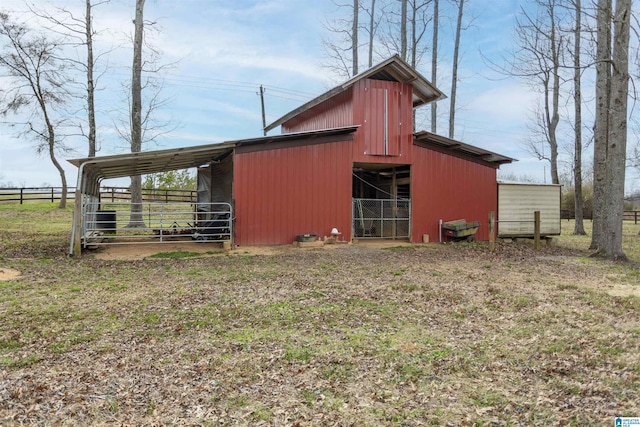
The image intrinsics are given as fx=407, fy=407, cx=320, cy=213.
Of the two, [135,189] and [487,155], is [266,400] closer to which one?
[487,155]

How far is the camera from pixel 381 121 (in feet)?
42.8

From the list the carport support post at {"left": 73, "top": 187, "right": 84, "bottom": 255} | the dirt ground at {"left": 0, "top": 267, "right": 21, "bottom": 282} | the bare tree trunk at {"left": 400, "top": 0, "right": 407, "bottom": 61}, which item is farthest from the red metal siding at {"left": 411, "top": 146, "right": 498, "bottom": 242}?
the dirt ground at {"left": 0, "top": 267, "right": 21, "bottom": 282}

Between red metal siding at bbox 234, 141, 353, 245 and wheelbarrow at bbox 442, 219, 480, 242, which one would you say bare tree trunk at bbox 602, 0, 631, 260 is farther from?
red metal siding at bbox 234, 141, 353, 245

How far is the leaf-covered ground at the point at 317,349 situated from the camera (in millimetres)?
2986

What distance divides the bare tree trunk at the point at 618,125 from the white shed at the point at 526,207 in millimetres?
4209

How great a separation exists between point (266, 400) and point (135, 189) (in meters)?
14.7

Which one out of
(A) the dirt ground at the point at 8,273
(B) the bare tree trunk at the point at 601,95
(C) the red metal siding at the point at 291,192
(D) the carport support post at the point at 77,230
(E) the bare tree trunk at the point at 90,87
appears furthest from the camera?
(E) the bare tree trunk at the point at 90,87

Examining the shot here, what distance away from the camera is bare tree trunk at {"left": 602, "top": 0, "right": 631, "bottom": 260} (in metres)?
10.1

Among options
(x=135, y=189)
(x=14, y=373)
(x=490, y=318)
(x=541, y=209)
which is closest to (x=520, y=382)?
(x=490, y=318)

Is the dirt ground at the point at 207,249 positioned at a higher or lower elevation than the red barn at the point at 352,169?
lower

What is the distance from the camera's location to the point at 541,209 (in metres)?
14.9

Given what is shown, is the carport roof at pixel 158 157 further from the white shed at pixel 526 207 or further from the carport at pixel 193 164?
the white shed at pixel 526 207

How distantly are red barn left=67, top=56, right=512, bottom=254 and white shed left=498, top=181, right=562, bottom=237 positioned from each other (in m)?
0.43

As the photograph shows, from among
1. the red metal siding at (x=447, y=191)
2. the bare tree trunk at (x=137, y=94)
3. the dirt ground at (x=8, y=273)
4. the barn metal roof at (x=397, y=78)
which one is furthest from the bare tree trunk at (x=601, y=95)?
the bare tree trunk at (x=137, y=94)
